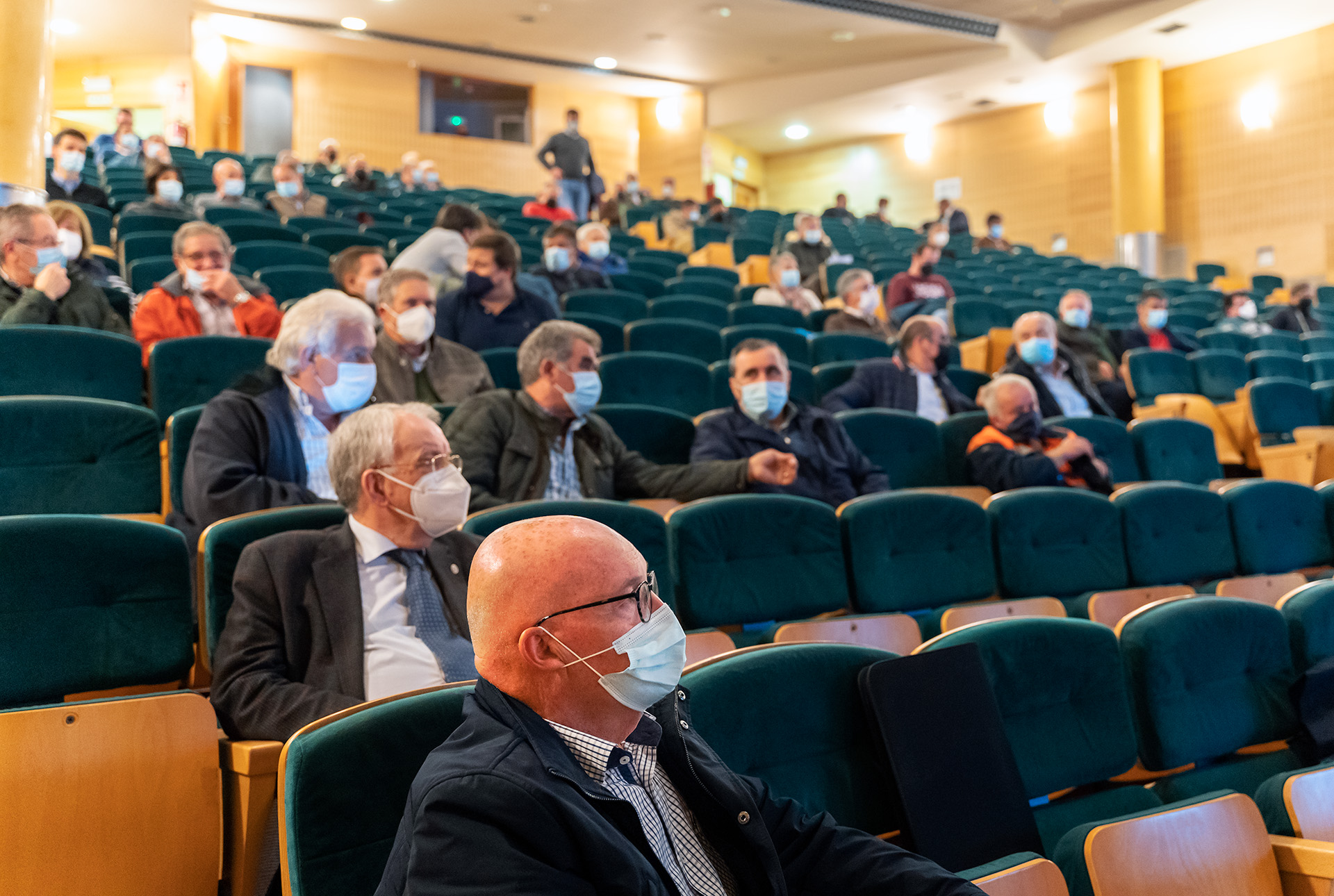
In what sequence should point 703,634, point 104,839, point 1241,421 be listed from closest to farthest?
point 104,839
point 703,634
point 1241,421

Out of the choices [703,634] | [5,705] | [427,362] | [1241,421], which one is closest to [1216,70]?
[1241,421]

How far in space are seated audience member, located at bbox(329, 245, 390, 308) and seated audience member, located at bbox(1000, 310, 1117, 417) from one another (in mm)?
2423

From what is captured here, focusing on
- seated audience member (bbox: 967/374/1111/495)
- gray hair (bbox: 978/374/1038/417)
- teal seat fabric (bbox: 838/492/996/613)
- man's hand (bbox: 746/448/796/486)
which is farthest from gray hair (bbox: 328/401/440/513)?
gray hair (bbox: 978/374/1038/417)

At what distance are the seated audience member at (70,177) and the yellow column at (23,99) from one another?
209 cm

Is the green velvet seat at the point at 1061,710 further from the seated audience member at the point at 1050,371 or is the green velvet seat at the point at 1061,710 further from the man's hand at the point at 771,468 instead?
the seated audience member at the point at 1050,371

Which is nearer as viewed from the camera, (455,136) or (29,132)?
(29,132)

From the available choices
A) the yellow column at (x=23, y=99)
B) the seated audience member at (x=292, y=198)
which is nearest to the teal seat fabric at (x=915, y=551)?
the yellow column at (x=23, y=99)

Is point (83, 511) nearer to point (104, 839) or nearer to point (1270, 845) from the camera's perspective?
point (104, 839)

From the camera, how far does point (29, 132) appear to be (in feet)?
12.8

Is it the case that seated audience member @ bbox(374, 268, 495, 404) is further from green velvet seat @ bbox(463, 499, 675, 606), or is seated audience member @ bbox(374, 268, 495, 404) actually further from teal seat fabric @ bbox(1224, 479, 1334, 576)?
teal seat fabric @ bbox(1224, 479, 1334, 576)

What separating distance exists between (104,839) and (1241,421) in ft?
15.8

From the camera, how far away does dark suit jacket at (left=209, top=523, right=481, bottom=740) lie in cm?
144

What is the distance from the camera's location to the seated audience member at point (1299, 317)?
7.54 m

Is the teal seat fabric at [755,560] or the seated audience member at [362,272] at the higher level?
the seated audience member at [362,272]
